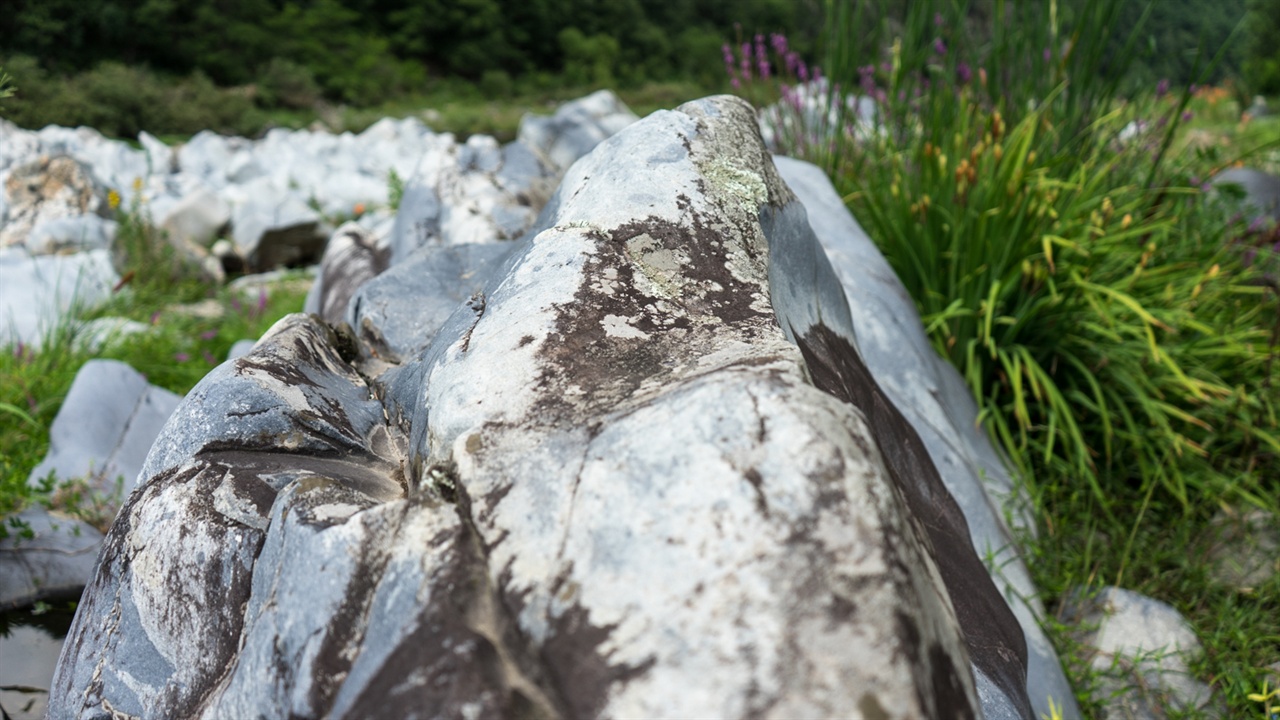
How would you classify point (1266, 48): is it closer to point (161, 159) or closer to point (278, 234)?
point (278, 234)

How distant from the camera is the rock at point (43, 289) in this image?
13.6 ft

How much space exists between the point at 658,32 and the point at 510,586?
3669 centimetres

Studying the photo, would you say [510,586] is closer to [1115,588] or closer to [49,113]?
[1115,588]

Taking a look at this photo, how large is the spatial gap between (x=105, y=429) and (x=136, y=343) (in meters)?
1.13

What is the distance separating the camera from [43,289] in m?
4.46

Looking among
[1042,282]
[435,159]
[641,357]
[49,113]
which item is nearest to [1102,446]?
[1042,282]

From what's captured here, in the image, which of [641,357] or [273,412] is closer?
[641,357]

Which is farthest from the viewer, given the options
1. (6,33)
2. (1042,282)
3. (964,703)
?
(6,33)

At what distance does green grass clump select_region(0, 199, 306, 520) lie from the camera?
10.5ft

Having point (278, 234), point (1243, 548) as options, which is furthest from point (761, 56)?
→ point (278, 234)

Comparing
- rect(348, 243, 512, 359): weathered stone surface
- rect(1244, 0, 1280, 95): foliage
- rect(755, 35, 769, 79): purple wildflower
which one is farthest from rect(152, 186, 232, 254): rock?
rect(1244, 0, 1280, 95): foliage

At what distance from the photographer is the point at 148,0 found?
829 inches

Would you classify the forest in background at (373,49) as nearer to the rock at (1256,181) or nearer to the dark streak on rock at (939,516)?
the rock at (1256,181)

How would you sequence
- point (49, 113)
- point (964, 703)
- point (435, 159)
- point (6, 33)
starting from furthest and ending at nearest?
point (6, 33)
point (49, 113)
point (435, 159)
point (964, 703)
